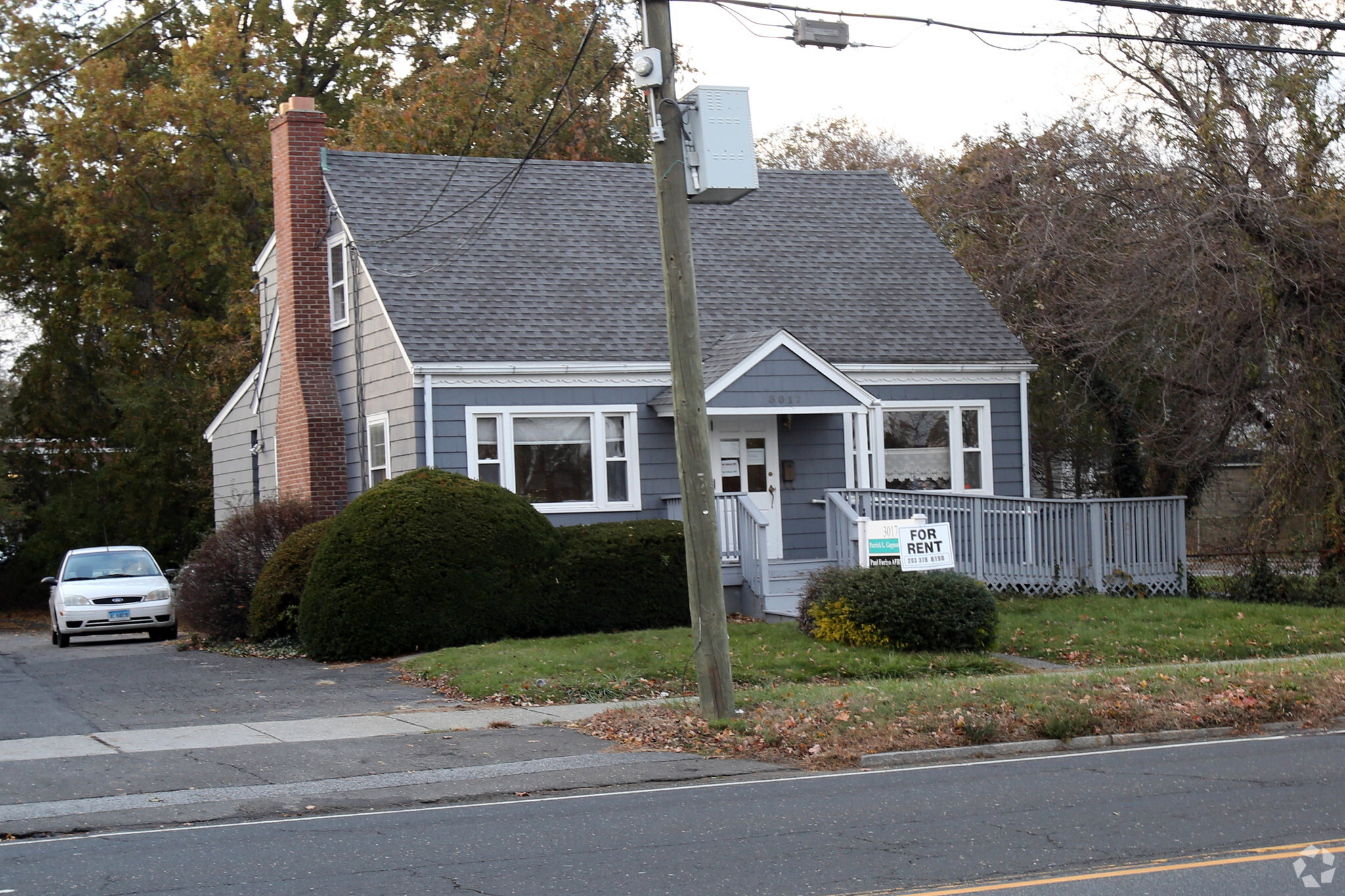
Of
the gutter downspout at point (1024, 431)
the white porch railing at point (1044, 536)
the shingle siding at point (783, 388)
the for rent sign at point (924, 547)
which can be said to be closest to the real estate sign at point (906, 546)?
the for rent sign at point (924, 547)

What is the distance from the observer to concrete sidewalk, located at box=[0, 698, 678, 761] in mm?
11508

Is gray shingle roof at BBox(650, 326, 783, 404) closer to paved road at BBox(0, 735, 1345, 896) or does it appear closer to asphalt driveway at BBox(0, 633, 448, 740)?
asphalt driveway at BBox(0, 633, 448, 740)

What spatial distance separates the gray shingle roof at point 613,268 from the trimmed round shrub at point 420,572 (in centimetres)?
305

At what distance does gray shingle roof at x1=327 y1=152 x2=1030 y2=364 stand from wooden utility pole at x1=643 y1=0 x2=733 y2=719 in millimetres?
8623

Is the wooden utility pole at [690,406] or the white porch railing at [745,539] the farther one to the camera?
the white porch railing at [745,539]

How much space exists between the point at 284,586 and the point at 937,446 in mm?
10565

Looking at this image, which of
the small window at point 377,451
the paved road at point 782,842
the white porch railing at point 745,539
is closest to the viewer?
the paved road at point 782,842

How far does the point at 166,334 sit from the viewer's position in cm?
3866

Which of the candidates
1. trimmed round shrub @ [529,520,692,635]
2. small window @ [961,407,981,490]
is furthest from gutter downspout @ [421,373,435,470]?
small window @ [961,407,981,490]

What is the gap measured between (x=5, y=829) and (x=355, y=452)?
14.0 m

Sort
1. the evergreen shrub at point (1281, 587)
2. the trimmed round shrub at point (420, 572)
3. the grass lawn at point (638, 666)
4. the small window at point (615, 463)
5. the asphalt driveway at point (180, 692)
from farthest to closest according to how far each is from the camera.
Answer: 1. the small window at point (615, 463)
2. the evergreen shrub at point (1281, 587)
3. the trimmed round shrub at point (420, 572)
4. the grass lawn at point (638, 666)
5. the asphalt driveway at point (180, 692)

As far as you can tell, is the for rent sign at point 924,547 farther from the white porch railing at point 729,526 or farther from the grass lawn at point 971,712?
the white porch railing at point 729,526

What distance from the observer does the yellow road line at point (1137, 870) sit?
21.6 feet

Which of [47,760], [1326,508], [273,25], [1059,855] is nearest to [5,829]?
[47,760]
